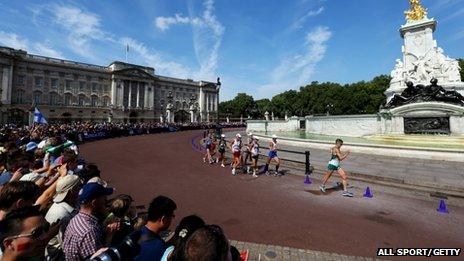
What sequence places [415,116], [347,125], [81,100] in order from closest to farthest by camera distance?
[415,116] < [347,125] < [81,100]

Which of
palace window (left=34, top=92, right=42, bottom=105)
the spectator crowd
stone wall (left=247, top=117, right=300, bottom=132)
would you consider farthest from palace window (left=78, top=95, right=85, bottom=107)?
the spectator crowd

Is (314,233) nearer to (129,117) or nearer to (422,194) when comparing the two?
(422,194)

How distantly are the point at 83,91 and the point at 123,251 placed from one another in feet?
282

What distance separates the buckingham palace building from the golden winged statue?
4200 centimetres

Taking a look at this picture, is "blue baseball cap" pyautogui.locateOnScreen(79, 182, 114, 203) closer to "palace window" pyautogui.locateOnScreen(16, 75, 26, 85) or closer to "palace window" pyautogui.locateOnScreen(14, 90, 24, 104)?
"palace window" pyautogui.locateOnScreen(14, 90, 24, 104)

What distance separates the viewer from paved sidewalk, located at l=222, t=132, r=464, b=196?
9250 millimetres

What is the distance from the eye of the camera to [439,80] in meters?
26.1

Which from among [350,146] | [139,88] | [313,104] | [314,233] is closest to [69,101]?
[139,88]

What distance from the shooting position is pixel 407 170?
11570mm

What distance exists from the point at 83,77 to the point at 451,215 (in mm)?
86516

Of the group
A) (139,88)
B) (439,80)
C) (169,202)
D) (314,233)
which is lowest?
(314,233)

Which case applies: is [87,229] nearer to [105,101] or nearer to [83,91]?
[83,91]

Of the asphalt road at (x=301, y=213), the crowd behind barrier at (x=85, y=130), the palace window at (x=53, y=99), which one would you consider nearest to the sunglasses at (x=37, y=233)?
the asphalt road at (x=301, y=213)

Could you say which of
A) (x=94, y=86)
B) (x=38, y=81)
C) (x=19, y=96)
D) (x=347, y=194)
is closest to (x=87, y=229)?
(x=347, y=194)
